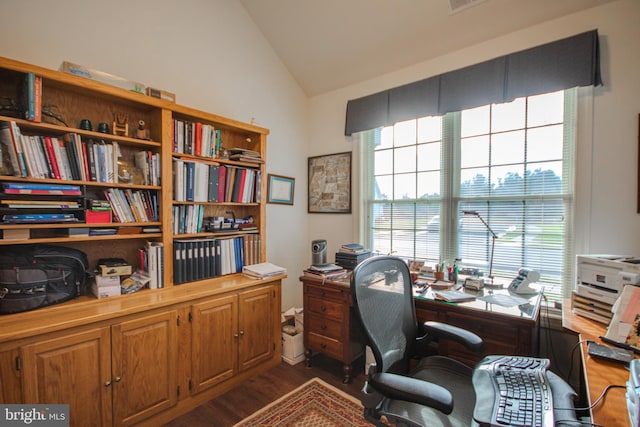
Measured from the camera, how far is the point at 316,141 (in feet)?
11.0

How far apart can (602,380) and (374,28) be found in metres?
2.71

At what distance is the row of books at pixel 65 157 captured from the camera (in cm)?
146

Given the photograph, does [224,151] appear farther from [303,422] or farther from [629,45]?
[629,45]

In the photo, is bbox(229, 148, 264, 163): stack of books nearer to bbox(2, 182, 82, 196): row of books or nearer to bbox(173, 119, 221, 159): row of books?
bbox(173, 119, 221, 159): row of books

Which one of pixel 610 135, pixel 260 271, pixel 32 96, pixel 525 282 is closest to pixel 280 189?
pixel 260 271

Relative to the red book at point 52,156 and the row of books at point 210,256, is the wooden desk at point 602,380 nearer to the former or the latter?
the row of books at point 210,256

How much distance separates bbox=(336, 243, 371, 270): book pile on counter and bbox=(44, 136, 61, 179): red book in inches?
80.9

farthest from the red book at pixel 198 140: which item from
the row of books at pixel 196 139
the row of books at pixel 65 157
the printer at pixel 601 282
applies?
the printer at pixel 601 282

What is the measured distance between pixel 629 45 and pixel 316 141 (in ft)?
8.37

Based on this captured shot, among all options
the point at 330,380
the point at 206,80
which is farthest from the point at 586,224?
the point at 206,80

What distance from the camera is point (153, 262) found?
1.94 m

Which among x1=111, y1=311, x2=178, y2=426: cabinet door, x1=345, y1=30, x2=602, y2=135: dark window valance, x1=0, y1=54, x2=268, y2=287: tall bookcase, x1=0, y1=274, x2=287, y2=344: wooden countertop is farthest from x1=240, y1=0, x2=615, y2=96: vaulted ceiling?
x1=111, y1=311, x2=178, y2=426: cabinet door

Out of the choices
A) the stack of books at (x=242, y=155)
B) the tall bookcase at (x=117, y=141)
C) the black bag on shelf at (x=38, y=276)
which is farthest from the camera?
the stack of books at (x=242, y=155)

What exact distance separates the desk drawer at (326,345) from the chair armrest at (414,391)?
118cm
